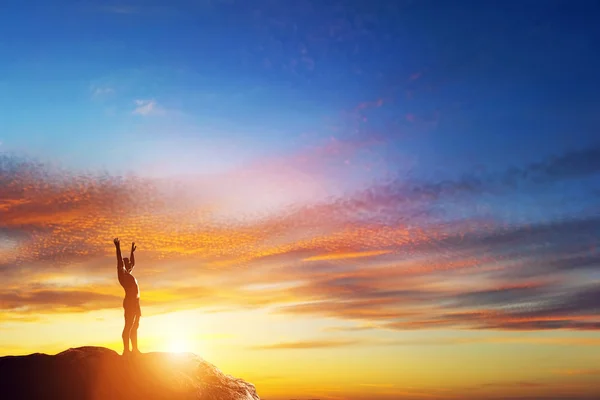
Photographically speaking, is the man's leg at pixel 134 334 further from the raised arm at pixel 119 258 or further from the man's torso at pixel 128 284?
the raised arm at pixel 119 258

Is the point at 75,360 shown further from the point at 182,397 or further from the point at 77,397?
the point at 182,397

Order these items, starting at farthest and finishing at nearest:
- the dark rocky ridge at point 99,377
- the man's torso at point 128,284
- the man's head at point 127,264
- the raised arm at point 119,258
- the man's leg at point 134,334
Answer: the man's leg at point 134,334 < the man's head at point 127,264 < the man's torso at point 128,284 < the raised arm at point 119,258 < the dark rocky ridge at point 99,377

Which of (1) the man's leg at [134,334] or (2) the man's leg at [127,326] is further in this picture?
(1) the man's leg at [134,334]

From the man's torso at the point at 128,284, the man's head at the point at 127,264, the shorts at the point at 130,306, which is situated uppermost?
the man's head at the point at 127,264

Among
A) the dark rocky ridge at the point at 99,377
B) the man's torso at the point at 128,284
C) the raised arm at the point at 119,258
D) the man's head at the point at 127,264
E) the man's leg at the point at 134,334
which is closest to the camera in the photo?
the dark rocky ridge at the point at 99,377

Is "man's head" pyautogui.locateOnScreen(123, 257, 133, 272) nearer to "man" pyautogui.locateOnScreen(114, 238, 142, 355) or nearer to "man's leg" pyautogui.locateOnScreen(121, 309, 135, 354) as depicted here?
"man" pyautogui.locateOnScreen(114, 238, 142, 355)

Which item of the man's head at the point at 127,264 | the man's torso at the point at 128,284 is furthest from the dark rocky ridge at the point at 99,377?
the man's head at the point at 127,264

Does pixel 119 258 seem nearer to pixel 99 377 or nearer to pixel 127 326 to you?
pixel 127 326

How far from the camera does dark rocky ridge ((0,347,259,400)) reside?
1093 inches

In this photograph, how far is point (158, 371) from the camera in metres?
29.9

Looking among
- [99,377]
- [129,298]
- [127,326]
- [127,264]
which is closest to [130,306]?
[129,298]

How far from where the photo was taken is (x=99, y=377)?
28.4 metres

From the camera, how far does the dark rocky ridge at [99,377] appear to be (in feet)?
91.0

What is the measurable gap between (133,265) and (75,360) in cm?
535
